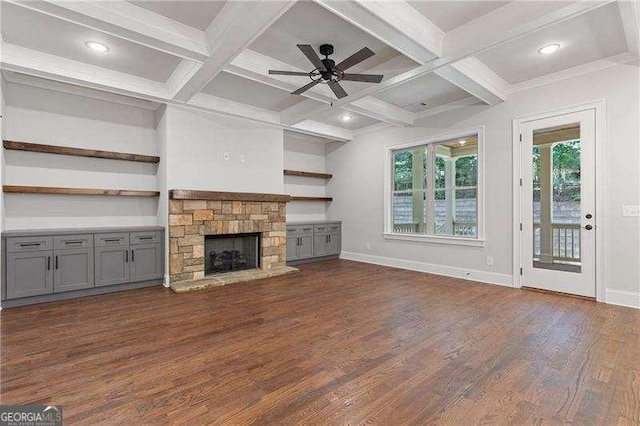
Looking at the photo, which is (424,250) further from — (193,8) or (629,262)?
(193,8)

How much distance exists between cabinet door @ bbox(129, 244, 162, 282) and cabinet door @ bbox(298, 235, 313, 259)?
2.67m

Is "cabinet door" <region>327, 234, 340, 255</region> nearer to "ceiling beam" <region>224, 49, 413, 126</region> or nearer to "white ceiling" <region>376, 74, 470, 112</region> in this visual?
"ceiling beam" <region>224, 49, 413, 126</region>

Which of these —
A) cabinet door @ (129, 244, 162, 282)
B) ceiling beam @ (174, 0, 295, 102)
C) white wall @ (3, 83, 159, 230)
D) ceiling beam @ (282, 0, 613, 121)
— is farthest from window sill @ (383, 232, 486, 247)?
white wall @ (3, 83, 159, 230)

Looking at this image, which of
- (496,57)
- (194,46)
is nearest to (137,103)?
(194,46)

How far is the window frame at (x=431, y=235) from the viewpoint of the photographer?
16.1 ft

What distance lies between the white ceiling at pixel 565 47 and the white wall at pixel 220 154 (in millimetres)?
3632

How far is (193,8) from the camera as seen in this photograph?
2818 mm

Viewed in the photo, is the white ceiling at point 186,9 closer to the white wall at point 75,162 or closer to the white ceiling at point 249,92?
the white ceiling at point 249,92

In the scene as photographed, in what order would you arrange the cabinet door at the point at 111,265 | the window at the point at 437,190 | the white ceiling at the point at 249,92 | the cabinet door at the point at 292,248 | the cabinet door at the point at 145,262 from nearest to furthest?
the cabinet door at the point at 111,265 → the white ceiling at the point at 249,92 → the cabinet door at the point at 145,262 → the window at the point at 437,190 → the cabinet door at the point at 292,248

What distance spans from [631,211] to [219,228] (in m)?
5.39

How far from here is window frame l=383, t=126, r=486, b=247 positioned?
4.91 meters

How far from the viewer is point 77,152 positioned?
14.2 feet

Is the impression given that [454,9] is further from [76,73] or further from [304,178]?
[304,178]

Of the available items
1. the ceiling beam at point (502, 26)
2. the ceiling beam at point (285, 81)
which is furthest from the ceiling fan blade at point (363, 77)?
the ceiling beam at point (285, 81)
